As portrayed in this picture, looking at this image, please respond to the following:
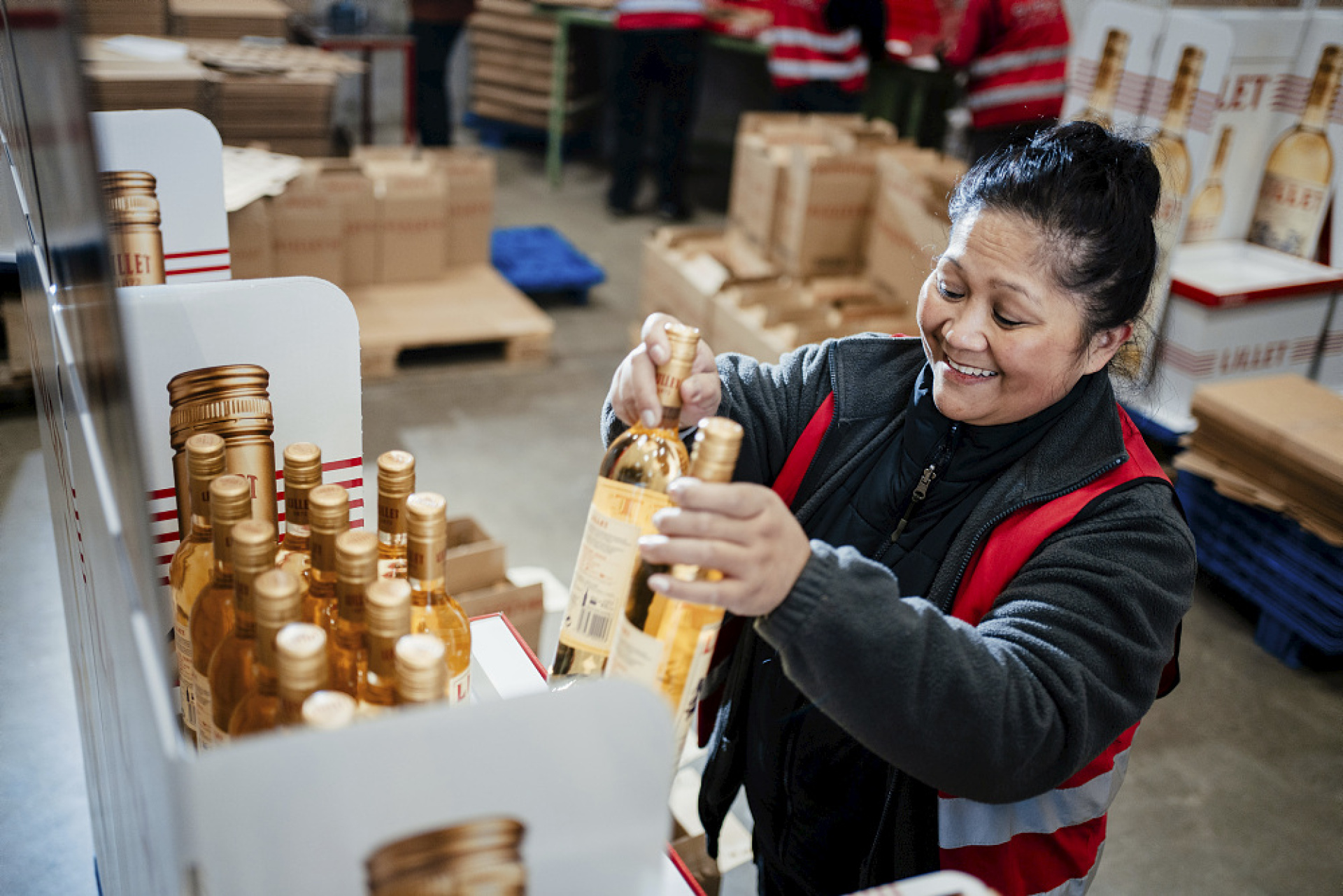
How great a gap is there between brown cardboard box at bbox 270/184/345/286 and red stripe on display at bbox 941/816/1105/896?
340cm

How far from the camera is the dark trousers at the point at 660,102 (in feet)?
20.4

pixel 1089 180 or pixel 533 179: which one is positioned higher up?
pixel 1089 180

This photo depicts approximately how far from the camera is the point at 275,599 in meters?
0.81

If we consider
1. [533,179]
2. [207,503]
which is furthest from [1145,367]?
[533,179]

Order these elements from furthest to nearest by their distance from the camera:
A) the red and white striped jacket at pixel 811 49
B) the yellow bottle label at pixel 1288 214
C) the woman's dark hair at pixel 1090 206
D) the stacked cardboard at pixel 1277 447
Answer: the red and white striped jacket at pixel 811 49 → the yellow bottle label at pixel 1288 214 → the stacked cardboard at pixel 1277 447 → the woman's dark hair at pixel 1090 206

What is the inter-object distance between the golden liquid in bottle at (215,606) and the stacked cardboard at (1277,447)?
10.0 feet

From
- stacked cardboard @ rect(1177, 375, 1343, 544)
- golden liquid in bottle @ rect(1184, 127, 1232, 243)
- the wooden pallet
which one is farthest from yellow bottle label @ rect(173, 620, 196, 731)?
golden liquid in bottle @ rect(1184, 127, 1232, 243)

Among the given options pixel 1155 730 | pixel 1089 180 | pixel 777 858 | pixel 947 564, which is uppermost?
pixel 1089 180

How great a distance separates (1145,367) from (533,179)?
6165mm

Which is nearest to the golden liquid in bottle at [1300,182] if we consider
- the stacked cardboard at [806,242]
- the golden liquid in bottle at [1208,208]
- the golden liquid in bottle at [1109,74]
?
the golden liquid in bottle at [1208,208]

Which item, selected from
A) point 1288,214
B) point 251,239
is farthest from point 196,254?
point 1288,214

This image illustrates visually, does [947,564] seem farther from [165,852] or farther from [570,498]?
[570,498]

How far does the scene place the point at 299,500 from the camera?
107cm

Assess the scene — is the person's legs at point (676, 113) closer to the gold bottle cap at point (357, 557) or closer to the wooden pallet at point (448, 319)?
the wooden pallet at point (448, 319)
